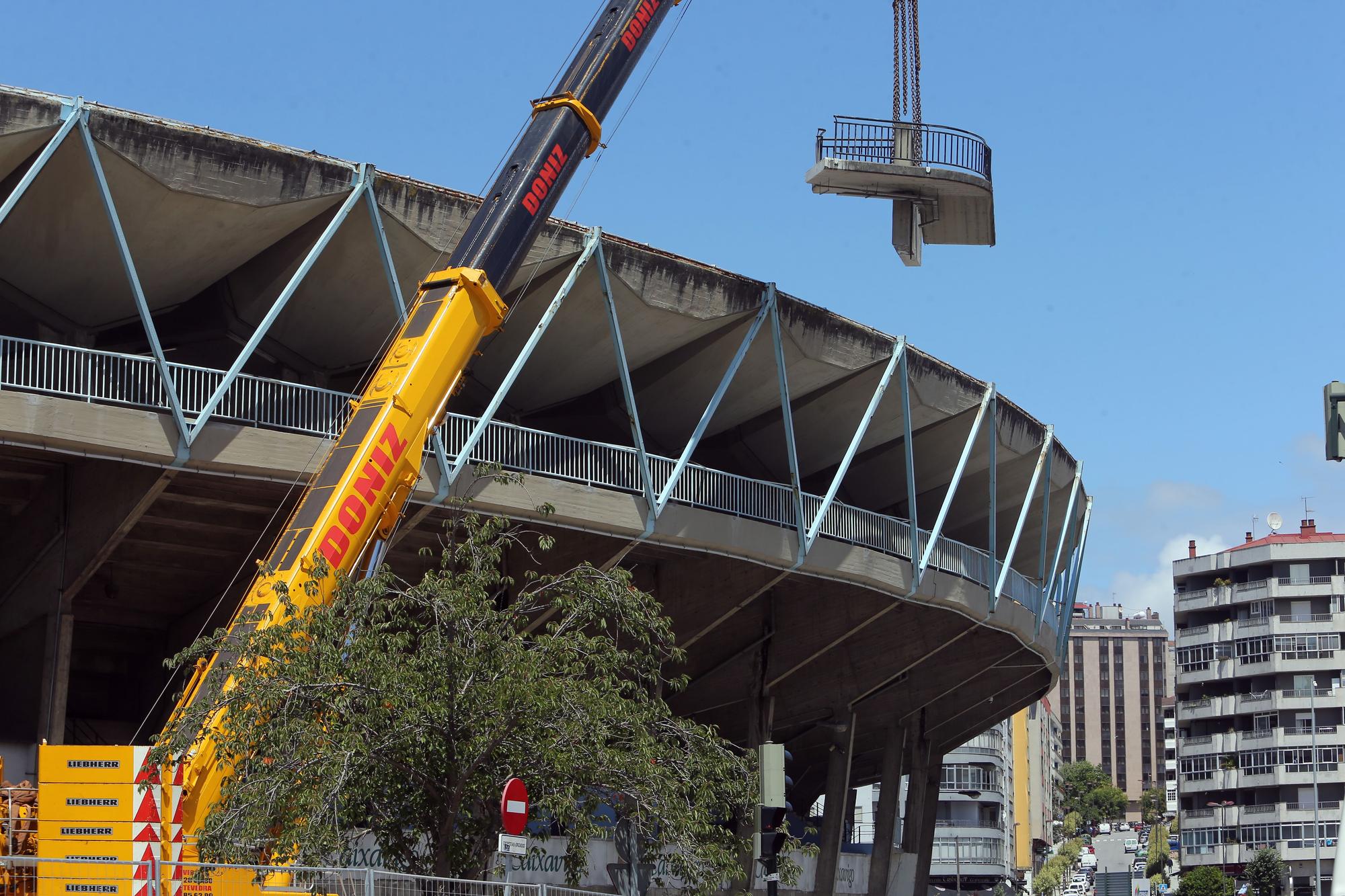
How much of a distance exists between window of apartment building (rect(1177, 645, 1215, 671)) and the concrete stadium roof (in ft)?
197

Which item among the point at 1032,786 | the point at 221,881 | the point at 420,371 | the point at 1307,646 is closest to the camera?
the point at 221,881

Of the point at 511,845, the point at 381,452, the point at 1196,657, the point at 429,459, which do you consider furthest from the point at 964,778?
the point at 511,845

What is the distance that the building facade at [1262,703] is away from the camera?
94938 millimetres

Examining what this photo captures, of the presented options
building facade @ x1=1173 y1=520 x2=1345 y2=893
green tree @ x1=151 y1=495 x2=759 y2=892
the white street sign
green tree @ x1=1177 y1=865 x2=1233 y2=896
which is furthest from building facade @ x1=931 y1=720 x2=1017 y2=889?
the white street sign

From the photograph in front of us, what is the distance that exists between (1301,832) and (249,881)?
88329 millimetres

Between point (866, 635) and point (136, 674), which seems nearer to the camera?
point (136, 674)

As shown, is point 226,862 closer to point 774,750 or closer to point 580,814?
point 580,814

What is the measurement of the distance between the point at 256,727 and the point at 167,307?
16774mm

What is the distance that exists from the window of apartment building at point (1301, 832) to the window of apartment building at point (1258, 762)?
2.98 m

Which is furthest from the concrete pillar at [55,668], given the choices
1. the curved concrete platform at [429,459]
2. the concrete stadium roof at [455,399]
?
the concrete stadium roof at [455,399]

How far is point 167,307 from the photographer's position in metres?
32.9

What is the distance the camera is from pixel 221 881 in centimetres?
1531

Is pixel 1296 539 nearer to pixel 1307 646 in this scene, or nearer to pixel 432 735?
pixel 1307 646

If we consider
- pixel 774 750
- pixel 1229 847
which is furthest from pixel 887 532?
pixel 1229 847
